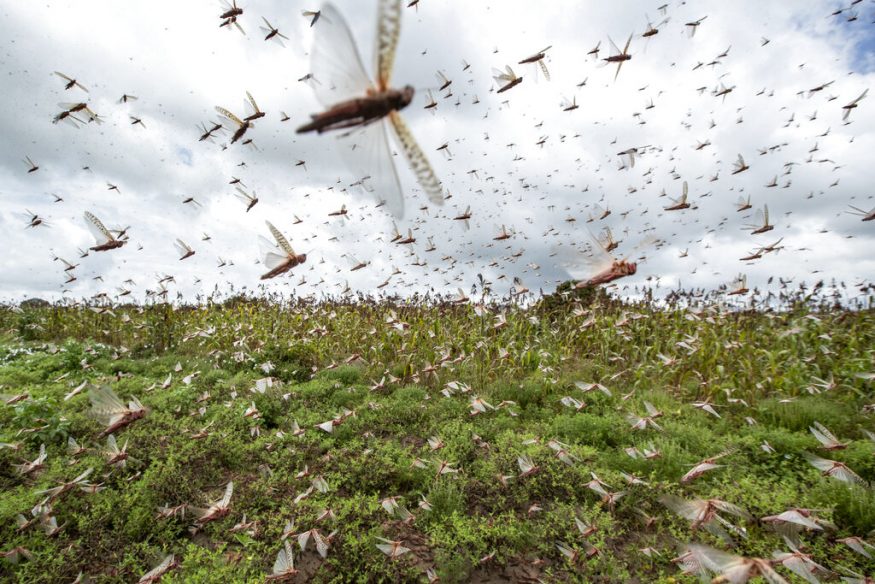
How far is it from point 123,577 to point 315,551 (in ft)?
4.36

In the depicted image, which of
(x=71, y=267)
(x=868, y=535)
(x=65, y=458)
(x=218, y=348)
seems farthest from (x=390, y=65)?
(x=218, y=348)

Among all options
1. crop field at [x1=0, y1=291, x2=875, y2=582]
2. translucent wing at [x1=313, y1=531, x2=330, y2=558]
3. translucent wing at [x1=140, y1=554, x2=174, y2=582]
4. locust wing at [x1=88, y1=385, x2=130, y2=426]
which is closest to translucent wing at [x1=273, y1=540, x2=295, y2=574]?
crop field at [x1=0, y1=291, x2=875, y2=582]

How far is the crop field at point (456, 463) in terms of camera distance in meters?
3.10


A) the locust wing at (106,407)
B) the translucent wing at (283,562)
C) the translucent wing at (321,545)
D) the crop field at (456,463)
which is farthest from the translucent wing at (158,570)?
the locust wing at (106,407)

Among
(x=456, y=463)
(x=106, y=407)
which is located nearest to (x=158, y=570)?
(x=106, y=407)

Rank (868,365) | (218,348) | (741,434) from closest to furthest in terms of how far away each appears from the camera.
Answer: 1. (741,434)
2. (868,365)
3. (218,348)

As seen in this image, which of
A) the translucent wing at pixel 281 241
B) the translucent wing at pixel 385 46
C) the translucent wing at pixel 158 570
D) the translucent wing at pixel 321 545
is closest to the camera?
the translucent wing at pixel 385 46

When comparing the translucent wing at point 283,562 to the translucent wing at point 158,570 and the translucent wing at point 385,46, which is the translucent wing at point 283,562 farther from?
the translucent wing at point 385,46

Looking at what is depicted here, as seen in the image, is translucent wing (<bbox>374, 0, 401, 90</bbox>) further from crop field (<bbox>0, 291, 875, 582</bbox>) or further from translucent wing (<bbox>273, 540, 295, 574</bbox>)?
translucent wing (<bbox>273, 540, 295, 574</bbox>)

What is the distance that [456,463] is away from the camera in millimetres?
4297

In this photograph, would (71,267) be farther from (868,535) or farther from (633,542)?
(868,535)

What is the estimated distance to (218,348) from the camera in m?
9.22

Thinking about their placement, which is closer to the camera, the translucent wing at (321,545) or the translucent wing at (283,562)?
the translucent wing at (283,562)

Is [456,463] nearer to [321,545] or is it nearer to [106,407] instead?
[321,545]
